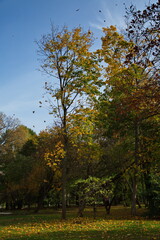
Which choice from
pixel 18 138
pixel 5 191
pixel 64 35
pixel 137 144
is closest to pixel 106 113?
pixel 137 144

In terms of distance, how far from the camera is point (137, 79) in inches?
755

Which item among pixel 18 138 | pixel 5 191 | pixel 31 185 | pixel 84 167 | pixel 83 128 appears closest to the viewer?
pixel 83 128

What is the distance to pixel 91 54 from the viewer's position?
18406mm

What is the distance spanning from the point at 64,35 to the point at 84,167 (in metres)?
10.8

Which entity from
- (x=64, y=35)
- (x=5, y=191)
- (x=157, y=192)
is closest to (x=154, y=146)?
(x=157, y=192)

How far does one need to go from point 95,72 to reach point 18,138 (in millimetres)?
27262

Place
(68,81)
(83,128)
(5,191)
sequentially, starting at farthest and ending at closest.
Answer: (5,191)
(68,81)
(83,128)

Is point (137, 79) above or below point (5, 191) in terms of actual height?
above

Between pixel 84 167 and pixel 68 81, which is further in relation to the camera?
pixel 84 167

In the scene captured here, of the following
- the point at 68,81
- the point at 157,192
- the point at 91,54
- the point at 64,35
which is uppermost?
the point at 64,35

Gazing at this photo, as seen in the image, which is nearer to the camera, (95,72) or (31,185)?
(95,72)

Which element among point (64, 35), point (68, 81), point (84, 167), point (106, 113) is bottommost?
point (84, 167)

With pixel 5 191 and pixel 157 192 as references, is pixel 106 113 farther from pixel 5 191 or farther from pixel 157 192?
pixel 5 191

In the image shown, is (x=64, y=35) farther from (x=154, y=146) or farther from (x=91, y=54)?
(x=154, y=146)
